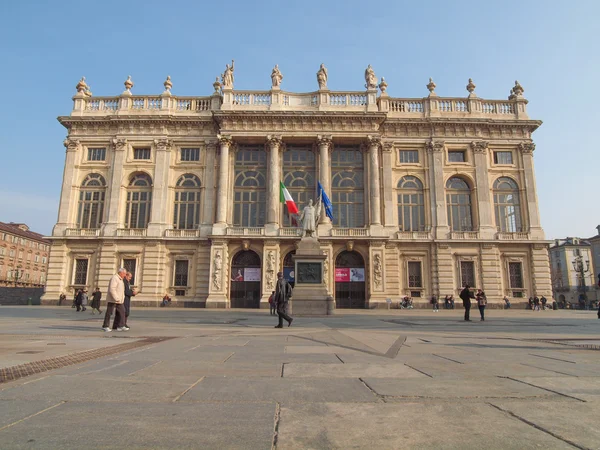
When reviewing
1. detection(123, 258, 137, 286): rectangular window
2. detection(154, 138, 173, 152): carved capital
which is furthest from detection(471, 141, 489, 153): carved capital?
detection(123, 258, 137, 286): rectangular window

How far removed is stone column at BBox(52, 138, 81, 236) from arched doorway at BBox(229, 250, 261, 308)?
14.8m

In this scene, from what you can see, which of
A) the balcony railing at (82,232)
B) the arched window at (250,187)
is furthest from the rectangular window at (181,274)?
the balcony railing at (82,232)

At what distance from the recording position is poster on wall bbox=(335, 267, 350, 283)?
110ft

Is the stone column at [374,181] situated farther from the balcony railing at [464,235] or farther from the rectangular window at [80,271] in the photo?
the rectangular window at [80,271]

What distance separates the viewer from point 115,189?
113 ft

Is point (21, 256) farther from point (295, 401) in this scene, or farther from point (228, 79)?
point (295, 401)

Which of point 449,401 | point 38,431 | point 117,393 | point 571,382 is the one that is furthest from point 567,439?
point 117,393

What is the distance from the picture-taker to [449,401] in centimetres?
338

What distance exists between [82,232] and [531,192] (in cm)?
3901

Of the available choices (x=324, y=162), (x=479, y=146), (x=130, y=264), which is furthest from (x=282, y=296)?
(x=479, y=146)

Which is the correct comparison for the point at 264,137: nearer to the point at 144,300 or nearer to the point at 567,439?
the point at 144,300

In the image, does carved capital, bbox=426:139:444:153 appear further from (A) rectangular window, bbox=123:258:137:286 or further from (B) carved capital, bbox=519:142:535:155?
(A) rectangular window, bbox=123:258:137:286

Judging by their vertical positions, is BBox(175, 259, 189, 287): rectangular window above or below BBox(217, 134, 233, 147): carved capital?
below

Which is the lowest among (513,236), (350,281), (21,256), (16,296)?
(16,296)
